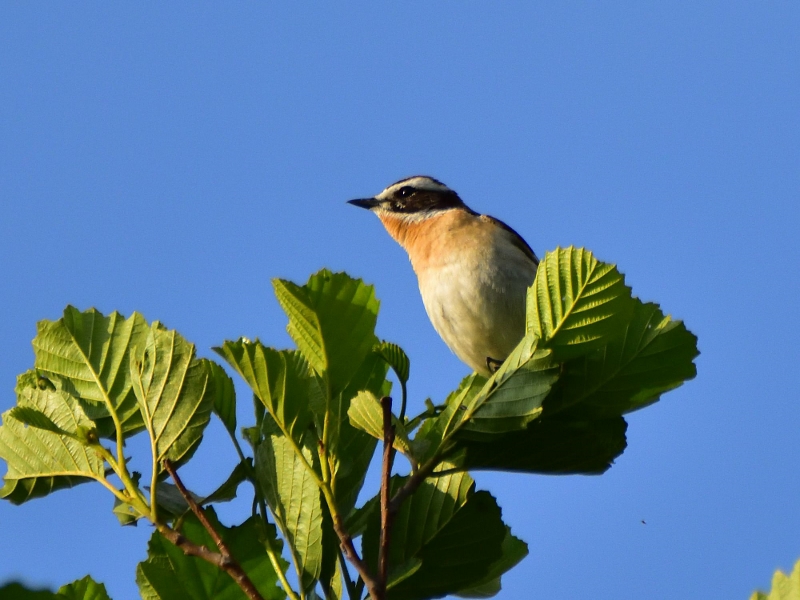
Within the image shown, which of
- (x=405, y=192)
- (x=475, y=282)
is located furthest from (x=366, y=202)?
(x=475, y=282)

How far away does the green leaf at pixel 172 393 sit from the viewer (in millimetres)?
3414

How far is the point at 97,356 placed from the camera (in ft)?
12.0

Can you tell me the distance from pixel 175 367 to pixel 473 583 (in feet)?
4.45

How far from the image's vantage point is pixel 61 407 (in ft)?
11.6

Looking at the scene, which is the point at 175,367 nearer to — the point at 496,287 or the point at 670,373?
the point at 670,373

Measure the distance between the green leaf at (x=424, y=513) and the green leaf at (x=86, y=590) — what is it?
927mm

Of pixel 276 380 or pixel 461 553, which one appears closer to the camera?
pixel 276 380

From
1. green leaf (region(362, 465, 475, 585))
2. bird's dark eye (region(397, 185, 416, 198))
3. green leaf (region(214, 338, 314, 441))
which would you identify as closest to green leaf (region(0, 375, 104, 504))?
green leaf (region(214, 338, 314, 441))

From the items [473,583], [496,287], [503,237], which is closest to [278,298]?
[473,583]

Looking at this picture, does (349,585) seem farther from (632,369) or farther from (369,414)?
(632,369)

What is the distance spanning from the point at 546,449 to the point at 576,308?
530mm

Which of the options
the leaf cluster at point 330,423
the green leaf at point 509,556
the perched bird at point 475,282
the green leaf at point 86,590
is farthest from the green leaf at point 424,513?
the perched bird at point 475,282

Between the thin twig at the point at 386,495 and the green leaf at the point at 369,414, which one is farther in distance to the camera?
the green leaf at the point at 369,414

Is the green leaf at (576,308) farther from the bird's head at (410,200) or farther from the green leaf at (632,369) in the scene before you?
the bird's head at (410,200)
